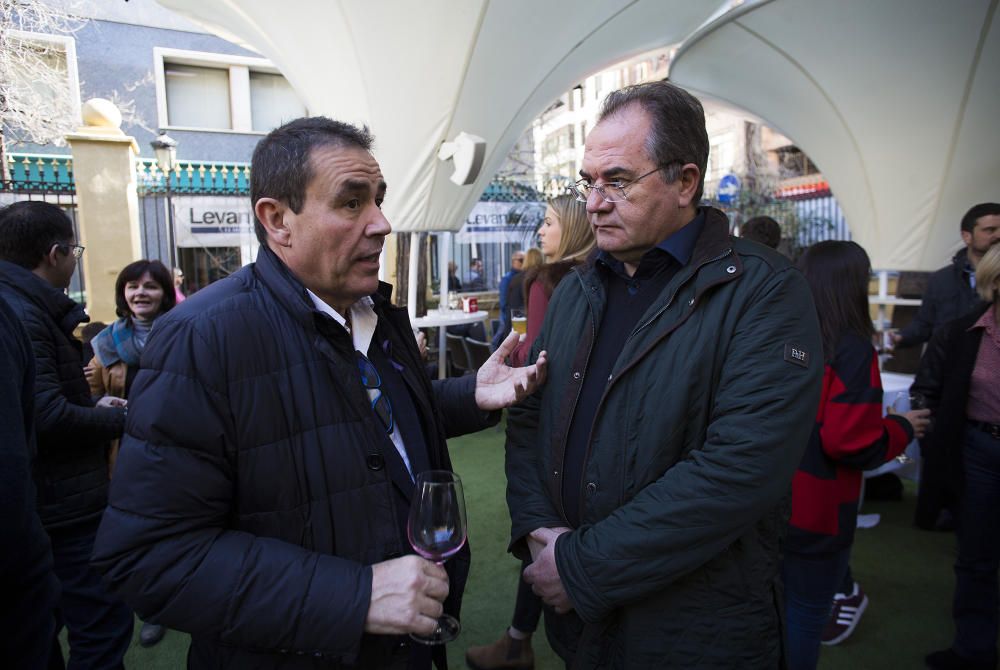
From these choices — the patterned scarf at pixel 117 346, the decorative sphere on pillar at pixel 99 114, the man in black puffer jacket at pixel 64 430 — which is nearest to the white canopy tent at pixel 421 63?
the decorative sphere on pillar at pixel 99 114

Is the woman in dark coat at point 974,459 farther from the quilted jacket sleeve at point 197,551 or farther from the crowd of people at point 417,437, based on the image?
the quilted jacket sleeve at point 197,551

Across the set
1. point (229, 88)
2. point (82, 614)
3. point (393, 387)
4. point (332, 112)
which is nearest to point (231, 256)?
point (229, 88)

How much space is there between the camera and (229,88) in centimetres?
1622

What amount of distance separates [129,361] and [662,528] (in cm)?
291

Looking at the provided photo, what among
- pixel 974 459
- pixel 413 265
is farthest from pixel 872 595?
A: pixel 413 265

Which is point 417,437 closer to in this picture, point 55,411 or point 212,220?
point 55,411

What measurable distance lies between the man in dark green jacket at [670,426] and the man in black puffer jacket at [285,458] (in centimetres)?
38

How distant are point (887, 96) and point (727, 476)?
644 cm

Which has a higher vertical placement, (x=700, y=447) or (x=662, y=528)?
(x=700, y=447)

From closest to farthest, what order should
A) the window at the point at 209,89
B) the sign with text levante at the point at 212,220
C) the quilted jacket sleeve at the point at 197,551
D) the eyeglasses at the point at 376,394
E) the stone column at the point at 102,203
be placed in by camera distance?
1. the quilted jacket sleeve at the point at 197,551
2. the eyeglasses at the point at 376,394
3. the stone column at the point at 102,203
4. the sign with text levante at the point at 212,220
5. the window at the point at 209,89

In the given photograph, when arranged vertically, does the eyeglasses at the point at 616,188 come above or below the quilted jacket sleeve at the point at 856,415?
above

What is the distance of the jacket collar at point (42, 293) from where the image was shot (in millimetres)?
2227

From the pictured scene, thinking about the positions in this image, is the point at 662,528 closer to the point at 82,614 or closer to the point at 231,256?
the point at 82,614

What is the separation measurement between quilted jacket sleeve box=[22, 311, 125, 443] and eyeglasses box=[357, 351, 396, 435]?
1.43m
